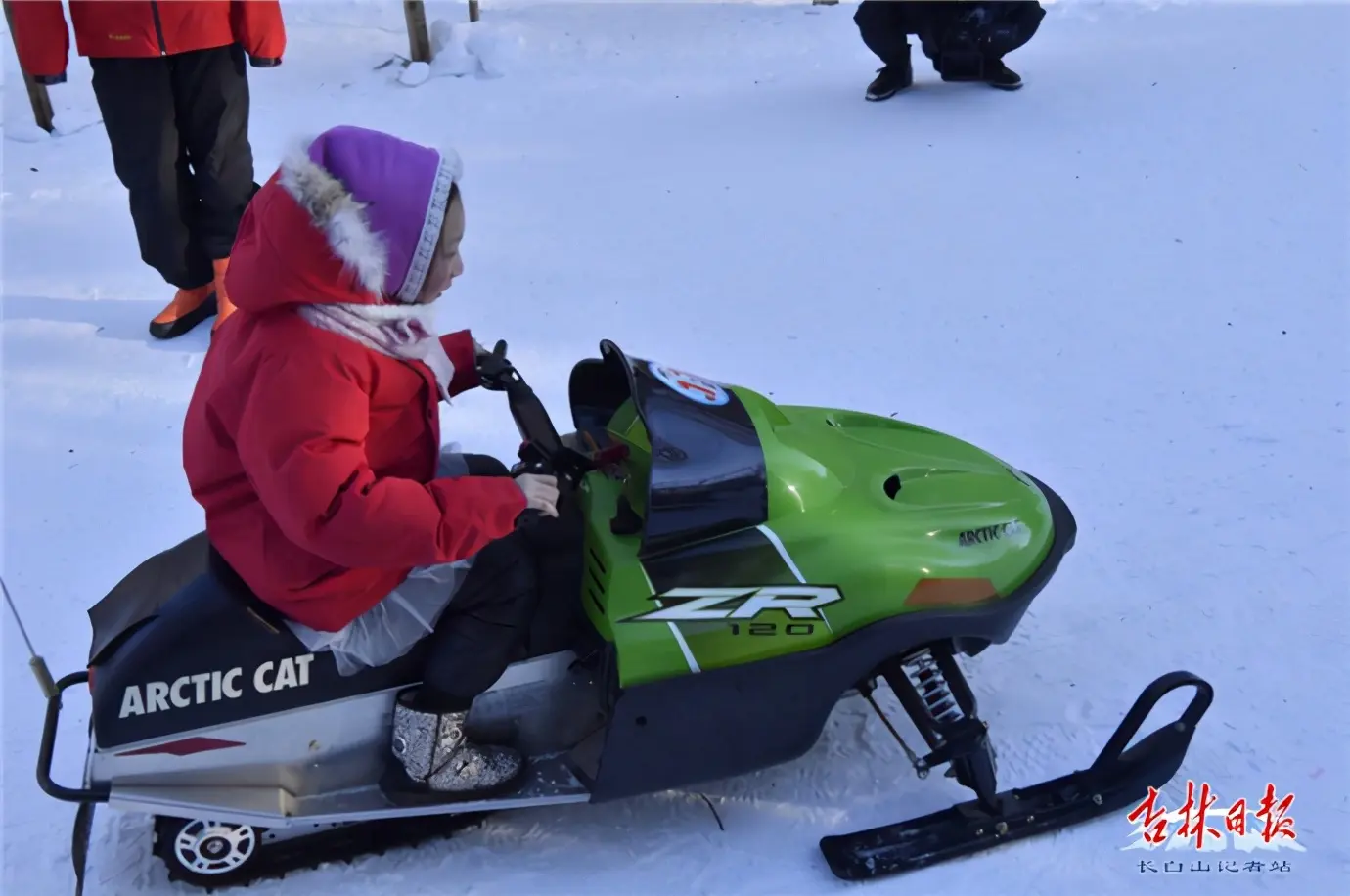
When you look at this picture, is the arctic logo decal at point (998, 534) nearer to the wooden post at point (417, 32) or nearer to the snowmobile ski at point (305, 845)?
the snowmobile ski at point (305, 845)

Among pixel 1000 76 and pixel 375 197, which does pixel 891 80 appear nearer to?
pixel 1000 76

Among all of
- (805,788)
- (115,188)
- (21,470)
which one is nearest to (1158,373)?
(805,788)

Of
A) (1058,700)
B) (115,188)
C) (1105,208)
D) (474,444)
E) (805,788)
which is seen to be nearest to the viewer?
(805,788)

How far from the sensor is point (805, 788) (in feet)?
8.47

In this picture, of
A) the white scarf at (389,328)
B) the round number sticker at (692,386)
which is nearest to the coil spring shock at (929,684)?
the round number sticker at (692,386)

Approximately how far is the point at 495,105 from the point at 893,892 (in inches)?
201

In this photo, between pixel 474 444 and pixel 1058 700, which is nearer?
pixel 1058 700

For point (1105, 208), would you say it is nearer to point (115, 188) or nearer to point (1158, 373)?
point (1158, 373)

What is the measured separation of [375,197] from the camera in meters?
1.91

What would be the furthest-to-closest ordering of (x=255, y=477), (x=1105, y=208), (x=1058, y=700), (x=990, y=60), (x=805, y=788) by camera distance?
(x=990, y=60)
(x=1105, y=208)
(x=1058, y=700)
(x=805, y=788)
(x=255, y=477)

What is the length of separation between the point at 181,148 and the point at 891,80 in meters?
3.64

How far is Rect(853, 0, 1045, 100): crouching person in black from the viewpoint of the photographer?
6227 mm

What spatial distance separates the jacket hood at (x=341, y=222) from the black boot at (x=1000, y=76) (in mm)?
5006

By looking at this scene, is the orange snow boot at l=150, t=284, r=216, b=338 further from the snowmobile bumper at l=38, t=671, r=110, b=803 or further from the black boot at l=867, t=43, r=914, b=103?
the black boot at l=867, t=43, r=914, b=103
